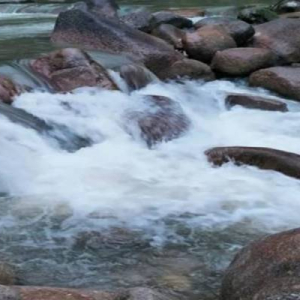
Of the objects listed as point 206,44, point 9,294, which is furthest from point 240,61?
point 9,294

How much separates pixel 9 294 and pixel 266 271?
133 centimetres

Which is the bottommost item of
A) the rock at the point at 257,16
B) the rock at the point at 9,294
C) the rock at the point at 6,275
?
the rock at the point at 257,16

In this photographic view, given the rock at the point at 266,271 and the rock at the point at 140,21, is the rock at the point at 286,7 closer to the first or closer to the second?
the rock at the point at 140,21

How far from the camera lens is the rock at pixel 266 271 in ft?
10.4

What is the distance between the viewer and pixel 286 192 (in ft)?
19.2

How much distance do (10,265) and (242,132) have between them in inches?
177

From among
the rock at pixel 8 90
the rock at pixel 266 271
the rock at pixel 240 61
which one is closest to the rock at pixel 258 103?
the rock at pixel 240 61

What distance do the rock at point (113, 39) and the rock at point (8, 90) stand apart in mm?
2842

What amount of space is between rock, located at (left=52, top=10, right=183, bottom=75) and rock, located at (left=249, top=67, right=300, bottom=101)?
1393 millimetres

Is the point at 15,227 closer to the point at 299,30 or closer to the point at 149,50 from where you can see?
the point at 149,50

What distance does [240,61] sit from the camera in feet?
35.0

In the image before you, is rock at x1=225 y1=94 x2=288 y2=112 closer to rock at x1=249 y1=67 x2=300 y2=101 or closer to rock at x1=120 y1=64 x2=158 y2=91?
rock at x1=249 y1=67 x2=300 y2=101

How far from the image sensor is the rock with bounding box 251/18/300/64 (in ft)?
38.4

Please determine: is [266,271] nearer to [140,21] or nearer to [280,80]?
[280,80]
